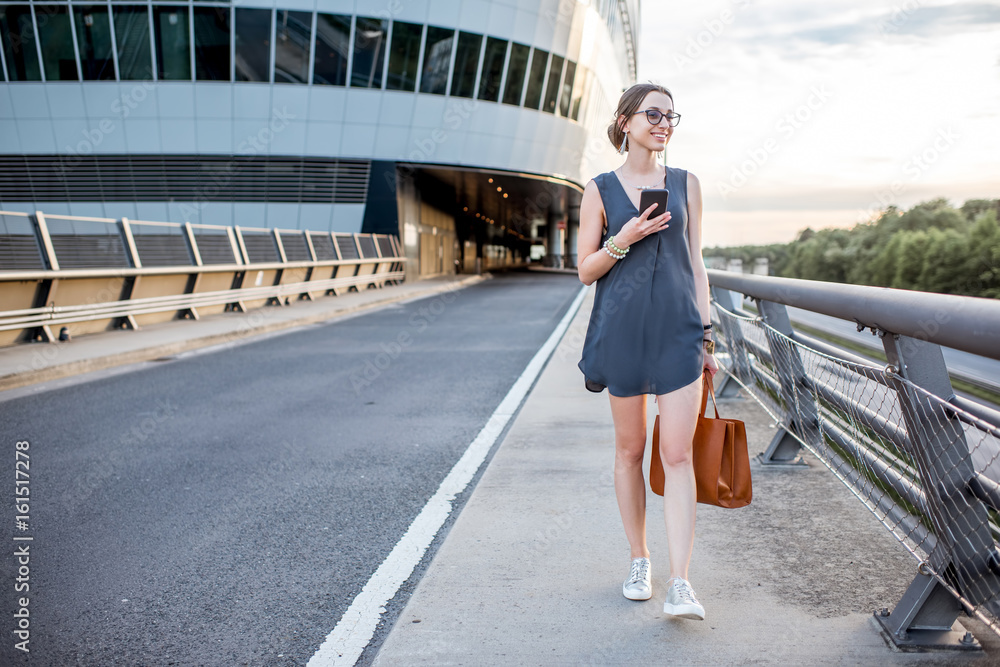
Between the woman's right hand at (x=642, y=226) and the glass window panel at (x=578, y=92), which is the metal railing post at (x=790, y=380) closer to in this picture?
the woman's right hand at (x=642, y=226)

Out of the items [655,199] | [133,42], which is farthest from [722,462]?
[133,42]

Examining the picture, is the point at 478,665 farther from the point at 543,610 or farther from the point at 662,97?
the point at 662,97

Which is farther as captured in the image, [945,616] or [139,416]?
[139,416]

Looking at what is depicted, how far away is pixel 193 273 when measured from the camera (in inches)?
606

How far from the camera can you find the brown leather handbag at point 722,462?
9.59 feet

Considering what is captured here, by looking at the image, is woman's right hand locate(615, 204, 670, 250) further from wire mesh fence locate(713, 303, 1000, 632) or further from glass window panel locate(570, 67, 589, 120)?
glass window panel locate(570, 67, 589, 120)

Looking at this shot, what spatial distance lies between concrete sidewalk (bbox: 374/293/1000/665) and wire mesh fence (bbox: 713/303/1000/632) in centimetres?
33

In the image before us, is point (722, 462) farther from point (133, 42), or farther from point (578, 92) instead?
point (578, 92)

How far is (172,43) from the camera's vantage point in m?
31.0

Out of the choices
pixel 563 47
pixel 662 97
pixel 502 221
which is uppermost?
pixel 563 47

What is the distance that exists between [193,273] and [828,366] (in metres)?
14.4

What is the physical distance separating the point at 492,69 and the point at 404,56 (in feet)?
14.5

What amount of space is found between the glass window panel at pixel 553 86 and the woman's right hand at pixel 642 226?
Result: 36784mm

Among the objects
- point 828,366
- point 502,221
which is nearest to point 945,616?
point 828,366
